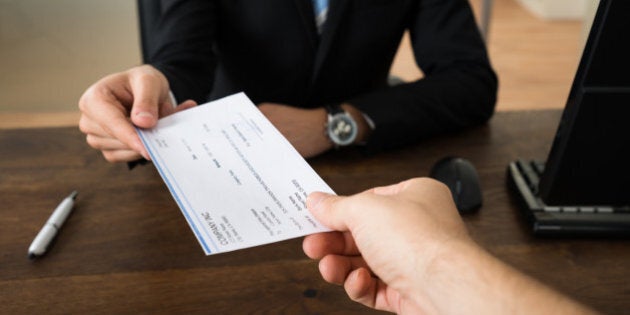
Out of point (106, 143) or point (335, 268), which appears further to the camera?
point (106, 143)

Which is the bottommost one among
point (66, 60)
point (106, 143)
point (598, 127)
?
point (66, 60)

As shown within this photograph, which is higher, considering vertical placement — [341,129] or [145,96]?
[145,96]

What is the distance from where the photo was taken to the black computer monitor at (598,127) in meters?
0.55

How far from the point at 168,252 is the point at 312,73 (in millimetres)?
746

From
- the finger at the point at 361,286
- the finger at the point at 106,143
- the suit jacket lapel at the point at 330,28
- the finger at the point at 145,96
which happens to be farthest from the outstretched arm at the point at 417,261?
the suit jacket lapel at the point at 330,28

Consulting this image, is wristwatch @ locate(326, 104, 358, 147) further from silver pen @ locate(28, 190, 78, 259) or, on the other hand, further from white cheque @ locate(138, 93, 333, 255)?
silver pen @ locate(28, 190, 78, 259)

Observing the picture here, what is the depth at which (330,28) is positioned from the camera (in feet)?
4.08

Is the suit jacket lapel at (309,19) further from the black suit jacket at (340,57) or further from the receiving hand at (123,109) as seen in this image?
the receiving hand at (123,109)

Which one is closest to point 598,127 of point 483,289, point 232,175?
point 483,289

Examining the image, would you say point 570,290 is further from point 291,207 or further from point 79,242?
point 79,242

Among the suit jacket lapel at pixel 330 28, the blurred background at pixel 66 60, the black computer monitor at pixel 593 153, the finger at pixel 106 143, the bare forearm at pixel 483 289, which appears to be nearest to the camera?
the bare forearm at pixel 483 289

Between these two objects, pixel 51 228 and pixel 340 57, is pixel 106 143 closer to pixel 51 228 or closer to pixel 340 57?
pixel 51 228

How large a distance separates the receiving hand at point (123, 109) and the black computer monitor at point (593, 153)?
0.51 metres

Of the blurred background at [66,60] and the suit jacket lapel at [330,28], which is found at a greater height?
the suit jacket lapel at [330,28]
